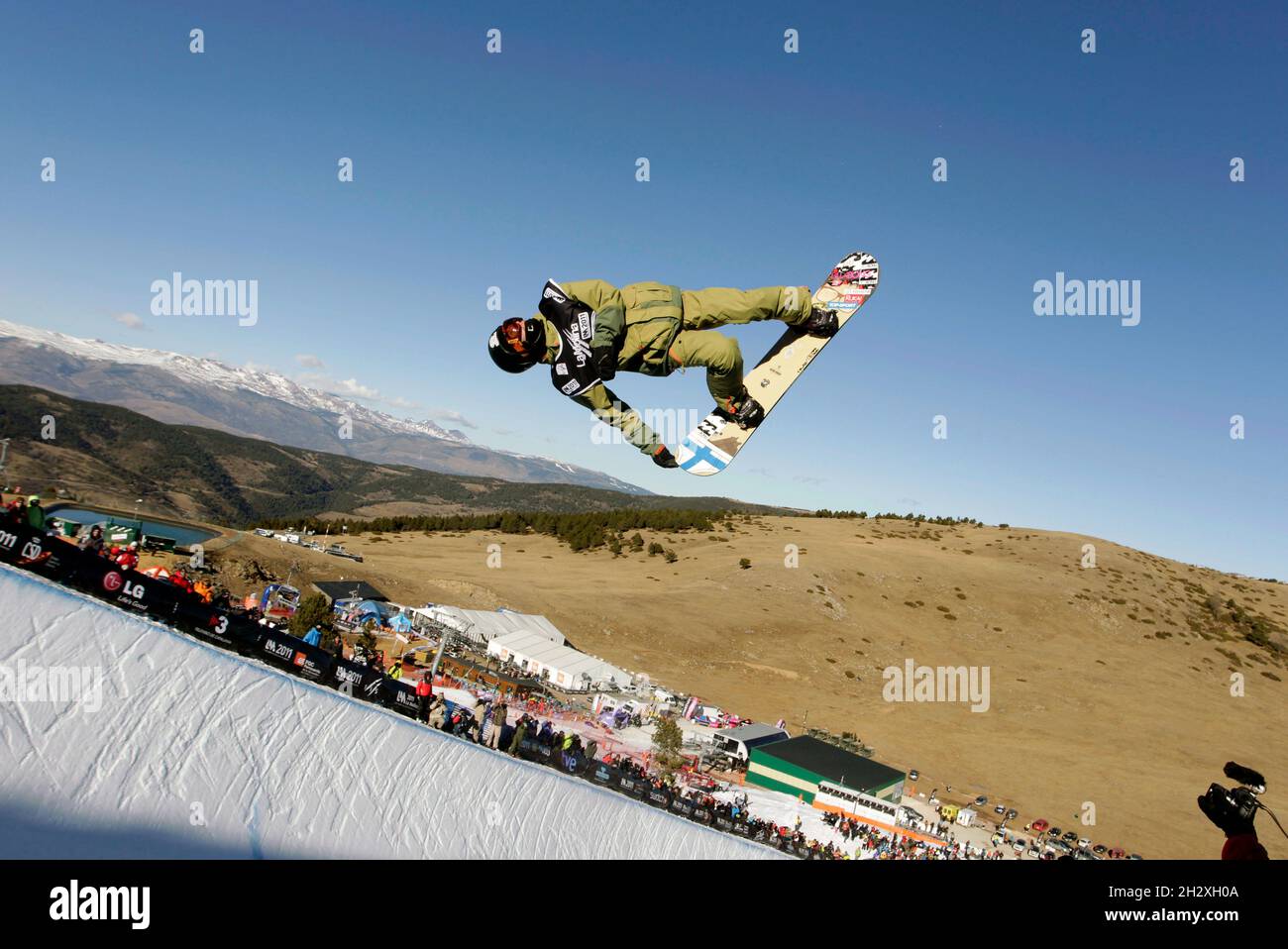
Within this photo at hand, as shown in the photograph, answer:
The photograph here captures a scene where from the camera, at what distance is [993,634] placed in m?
71.3

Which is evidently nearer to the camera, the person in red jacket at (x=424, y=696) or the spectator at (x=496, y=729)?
the person in red jacket at (x=424, y=696)

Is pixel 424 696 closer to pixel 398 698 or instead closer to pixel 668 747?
pixel 398 698

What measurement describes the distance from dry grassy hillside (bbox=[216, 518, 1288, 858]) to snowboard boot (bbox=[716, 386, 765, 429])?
3857 centimetres

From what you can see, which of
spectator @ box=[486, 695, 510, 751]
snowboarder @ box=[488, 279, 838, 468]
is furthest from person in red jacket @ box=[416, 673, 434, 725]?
snowboarder @ box=[488, 279, 838, 468]

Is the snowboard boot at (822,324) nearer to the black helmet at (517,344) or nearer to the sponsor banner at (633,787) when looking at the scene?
the black helmet at (517,344)

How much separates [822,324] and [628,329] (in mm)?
3248

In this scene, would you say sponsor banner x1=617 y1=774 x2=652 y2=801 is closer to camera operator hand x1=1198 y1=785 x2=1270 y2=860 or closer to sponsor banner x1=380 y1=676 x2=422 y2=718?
sponsor banner x1=380 y1=676 x2=422 y2=718

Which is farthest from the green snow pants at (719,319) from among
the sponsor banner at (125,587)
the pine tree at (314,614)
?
the pine tree at (314,614)

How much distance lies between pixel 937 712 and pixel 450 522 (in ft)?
268

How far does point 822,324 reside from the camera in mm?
8750

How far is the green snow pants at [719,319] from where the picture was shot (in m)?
6.96

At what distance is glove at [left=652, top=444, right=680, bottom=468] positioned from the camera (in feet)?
23.6

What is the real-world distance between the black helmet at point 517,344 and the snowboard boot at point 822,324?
376cm
